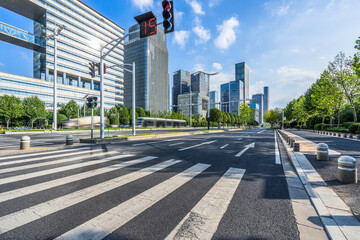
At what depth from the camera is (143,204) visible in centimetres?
306

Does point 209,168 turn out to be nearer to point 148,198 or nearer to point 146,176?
point 146,176

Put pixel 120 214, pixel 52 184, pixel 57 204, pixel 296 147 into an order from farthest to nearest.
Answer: pixel 296 147 → pixel 52 184 → pixel 57 204 → pixel 120 214

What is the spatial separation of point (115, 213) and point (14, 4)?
8656 cm

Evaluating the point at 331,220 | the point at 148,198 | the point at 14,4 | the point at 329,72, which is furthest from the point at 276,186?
the point at 14,4

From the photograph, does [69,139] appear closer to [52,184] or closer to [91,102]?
[91,102]

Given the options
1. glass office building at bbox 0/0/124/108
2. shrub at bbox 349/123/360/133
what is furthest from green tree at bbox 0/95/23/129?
shrub at bbox 349/123/360/133

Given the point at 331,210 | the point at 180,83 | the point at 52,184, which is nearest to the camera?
the point at 331,210

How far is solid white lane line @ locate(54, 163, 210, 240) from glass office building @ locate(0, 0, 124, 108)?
6942 centimetres

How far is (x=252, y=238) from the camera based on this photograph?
2182 millimetres

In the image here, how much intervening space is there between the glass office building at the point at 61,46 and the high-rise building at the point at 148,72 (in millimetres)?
18847

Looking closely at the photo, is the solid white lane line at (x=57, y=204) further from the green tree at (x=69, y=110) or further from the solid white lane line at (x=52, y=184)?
the green tree at (x=69, y=110)

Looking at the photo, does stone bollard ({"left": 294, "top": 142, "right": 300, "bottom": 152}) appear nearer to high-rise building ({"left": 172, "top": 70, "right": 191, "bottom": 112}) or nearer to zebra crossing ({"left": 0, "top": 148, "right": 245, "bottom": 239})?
zebra crossing ({"left": 0, "top": 148, "right": 245, "bottom": 239})

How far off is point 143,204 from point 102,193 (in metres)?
1.05

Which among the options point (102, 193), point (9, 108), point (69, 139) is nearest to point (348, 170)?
point (102, 193)
